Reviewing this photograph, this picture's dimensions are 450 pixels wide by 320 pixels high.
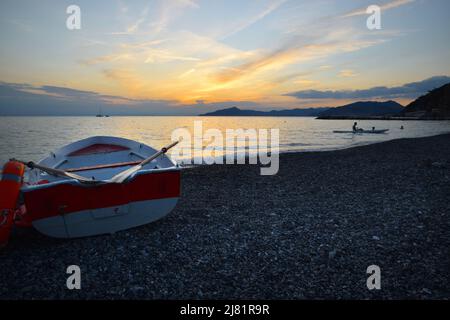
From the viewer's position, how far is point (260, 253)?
21.0 feet

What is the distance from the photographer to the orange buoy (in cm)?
620

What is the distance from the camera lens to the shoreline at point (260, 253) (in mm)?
5062

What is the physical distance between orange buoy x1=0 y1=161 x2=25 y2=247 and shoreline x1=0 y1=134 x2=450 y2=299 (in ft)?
2.10

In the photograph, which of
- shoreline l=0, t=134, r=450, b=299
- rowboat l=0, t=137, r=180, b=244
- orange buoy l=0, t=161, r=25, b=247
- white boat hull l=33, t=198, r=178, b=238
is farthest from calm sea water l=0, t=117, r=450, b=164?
shoreline l=0, t=134, r=450, b=299

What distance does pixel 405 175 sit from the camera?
1376 cm

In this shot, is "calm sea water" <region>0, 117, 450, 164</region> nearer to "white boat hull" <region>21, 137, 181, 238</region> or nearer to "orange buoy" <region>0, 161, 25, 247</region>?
"orange buoy" <region>0, 161, 25, 247</region>

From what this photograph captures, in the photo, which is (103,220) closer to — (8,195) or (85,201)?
(85,201)

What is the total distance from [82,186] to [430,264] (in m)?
7.90

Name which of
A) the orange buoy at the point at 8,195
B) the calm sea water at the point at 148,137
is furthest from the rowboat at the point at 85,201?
the calm sea water at the point at 148,137

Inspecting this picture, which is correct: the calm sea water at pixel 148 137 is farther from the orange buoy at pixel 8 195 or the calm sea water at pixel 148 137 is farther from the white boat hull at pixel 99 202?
the white boat hull at pixel 99 202

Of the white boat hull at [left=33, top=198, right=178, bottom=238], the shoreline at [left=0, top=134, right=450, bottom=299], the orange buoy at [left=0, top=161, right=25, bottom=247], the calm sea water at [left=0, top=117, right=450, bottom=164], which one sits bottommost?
the shoreline at [left=0, top=134, right=450, bottom=299]

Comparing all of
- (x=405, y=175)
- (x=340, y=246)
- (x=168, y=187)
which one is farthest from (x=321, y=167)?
(x=168, y=187)
